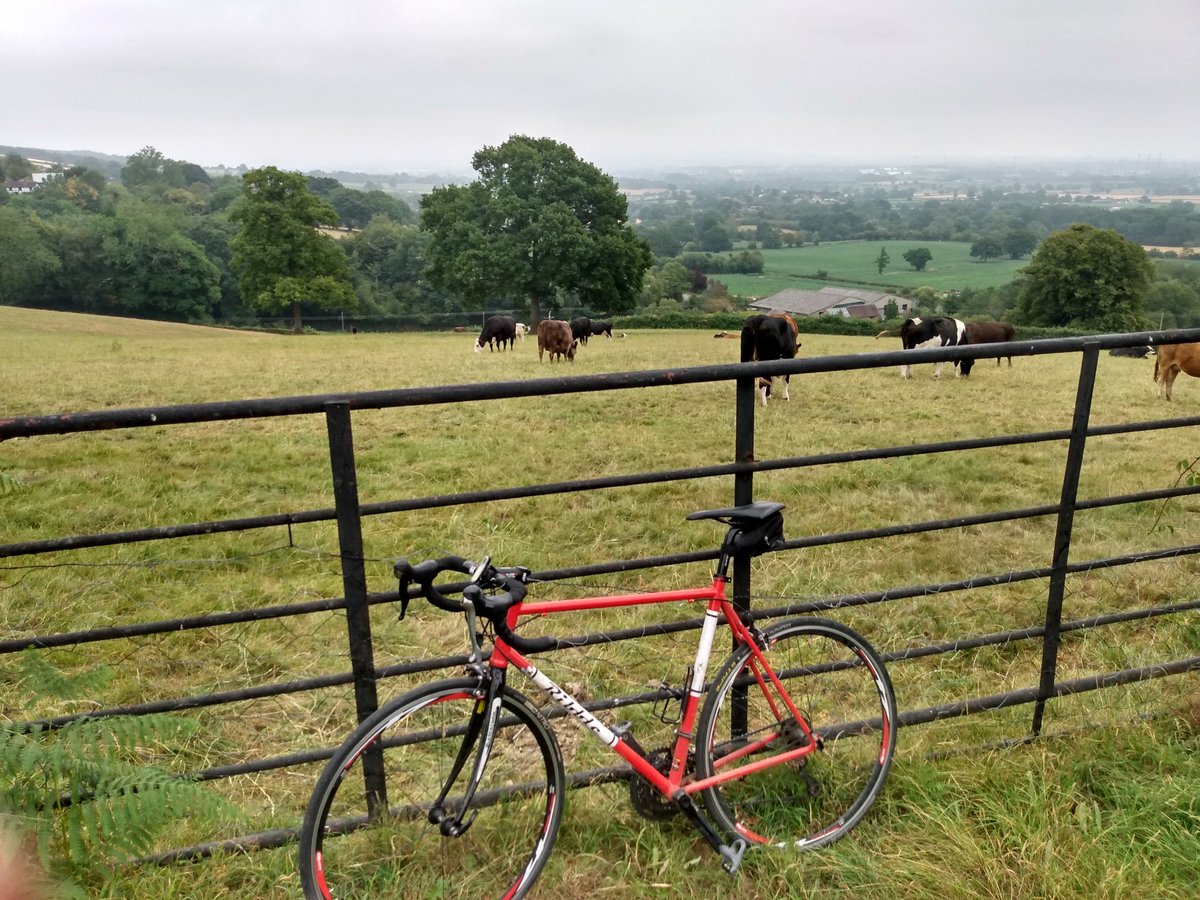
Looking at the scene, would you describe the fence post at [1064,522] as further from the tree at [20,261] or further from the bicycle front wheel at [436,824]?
the tree at [20,261]

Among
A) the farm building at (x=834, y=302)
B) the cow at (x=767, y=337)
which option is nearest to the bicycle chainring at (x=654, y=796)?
the cow at (x=767, y=337)

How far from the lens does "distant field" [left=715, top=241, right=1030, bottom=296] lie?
76250 mm

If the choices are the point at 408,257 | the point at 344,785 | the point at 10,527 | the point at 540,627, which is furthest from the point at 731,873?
the point at 408,257

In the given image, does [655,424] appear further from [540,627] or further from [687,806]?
[687,806]

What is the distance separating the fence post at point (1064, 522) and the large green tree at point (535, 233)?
1603 inches

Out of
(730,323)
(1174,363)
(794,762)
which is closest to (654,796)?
(794,762)

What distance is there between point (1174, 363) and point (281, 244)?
41.4 metres

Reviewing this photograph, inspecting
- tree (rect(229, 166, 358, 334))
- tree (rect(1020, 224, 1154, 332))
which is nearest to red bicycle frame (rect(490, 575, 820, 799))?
tree (rect(229, 166, 358, 334))

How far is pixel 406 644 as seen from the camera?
523cm

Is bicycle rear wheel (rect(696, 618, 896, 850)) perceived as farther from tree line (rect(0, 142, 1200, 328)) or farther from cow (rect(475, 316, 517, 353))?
tree line (rect(0, 142, 1200, 328))

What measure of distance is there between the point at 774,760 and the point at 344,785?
5.42 ft

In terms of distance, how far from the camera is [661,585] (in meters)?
6.00

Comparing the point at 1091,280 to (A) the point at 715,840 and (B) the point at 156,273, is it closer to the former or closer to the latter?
(A) the point at 715,840

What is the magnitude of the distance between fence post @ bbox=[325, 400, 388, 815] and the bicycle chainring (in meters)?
0.83
